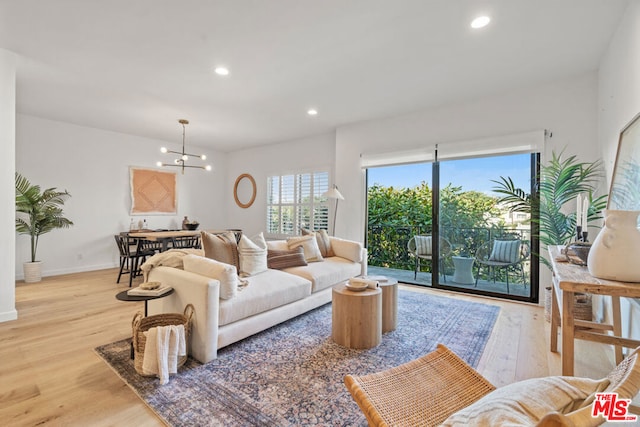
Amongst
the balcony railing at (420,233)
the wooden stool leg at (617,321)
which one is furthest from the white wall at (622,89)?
the balcony railing at (420,233)

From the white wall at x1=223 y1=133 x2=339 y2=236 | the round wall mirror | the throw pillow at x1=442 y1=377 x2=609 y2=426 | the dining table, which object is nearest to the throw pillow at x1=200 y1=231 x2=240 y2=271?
the dining table

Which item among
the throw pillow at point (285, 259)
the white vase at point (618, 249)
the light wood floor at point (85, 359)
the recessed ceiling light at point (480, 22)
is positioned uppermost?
the recessed ceiling light at point (480, 22)

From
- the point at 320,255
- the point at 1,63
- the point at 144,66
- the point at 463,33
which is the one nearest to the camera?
the point at 463,33

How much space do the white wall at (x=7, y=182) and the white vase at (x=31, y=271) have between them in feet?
6.51

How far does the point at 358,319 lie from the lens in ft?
8.11

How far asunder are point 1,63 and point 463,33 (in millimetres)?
4504

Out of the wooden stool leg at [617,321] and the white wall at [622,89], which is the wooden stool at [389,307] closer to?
the wooden stool leg at [617,321]

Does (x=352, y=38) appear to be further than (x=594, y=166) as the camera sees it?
No

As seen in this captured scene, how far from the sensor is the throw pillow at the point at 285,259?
3.52m

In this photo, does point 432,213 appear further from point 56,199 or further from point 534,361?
point 56,199

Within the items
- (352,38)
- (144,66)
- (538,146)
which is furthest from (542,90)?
(144,66)

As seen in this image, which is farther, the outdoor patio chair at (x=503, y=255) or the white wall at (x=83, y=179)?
the white wall at (x=83, y=179)

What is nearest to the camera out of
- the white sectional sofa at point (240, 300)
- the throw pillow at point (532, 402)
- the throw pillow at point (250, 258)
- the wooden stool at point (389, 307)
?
the throw pillow at point (532, 402)

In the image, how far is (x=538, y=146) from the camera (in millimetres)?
3535
